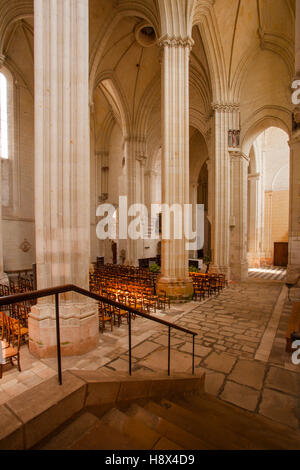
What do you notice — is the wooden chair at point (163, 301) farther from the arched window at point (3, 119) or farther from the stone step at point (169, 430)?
the arched window at point (3, 119)

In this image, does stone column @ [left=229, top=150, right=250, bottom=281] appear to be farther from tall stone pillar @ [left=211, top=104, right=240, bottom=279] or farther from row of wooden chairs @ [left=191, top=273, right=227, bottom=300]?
row of wooden chairs @ [left=191, top=273, right=227, bottom=300]

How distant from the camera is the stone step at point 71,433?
1504mm

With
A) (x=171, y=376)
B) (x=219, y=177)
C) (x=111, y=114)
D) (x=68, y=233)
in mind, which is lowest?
(x=171, y=376)

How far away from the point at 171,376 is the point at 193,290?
6235 mm

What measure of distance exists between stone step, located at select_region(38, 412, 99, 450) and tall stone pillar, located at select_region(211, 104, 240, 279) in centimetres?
1230

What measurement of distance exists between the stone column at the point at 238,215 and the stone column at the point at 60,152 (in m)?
11.7

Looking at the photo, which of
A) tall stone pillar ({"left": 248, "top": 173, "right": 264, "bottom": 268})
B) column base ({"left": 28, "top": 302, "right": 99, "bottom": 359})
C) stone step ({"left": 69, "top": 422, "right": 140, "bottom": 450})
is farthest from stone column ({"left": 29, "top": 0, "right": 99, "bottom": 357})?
tall stone pillar ({"left": 248, "top": 173, "right": 264, "bottom": 268})

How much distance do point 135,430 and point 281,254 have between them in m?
22.7

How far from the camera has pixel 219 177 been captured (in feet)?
44.8

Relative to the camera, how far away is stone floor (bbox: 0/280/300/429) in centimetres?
355

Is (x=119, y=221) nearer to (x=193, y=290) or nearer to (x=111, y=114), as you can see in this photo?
(x=111, y=114)

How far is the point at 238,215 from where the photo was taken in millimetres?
14914
